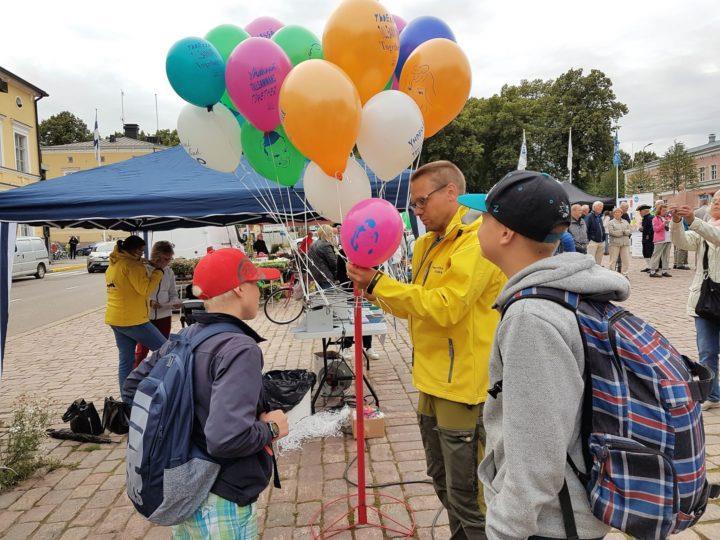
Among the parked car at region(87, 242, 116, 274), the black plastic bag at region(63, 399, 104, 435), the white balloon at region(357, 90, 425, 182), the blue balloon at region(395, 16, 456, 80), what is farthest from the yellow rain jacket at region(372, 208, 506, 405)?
the parked car at region(87, 242, 116, 274)

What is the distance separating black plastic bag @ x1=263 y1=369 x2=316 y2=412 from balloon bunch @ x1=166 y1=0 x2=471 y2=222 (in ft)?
6.62

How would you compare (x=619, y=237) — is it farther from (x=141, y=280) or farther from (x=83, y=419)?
(x=83, y=419)

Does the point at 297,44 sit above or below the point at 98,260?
above

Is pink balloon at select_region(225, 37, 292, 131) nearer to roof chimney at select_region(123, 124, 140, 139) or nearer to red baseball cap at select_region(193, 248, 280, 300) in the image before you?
red baseball cap at select_region(193, 248, 280, 300)

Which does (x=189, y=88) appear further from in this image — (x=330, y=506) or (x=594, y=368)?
(x=330, y=506)

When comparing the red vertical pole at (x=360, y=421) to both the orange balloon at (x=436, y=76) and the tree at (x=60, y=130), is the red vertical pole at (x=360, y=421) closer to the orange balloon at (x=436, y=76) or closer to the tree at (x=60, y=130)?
the orange balloon at (x=436, y=76)

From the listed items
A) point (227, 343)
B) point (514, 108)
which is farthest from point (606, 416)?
point (514, 108)

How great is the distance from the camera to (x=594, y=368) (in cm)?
112

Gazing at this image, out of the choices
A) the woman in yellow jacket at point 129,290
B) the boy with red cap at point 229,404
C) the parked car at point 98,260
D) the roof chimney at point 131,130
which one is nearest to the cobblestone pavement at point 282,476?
the woman in yellow jacket at point 129,290

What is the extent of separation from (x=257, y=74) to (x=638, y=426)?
246 centimetres

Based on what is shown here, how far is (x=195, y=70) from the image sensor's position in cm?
270

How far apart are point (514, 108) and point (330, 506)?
36.3m

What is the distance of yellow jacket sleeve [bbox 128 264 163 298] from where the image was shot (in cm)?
491

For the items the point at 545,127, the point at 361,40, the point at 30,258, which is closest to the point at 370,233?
the point at 361,40
